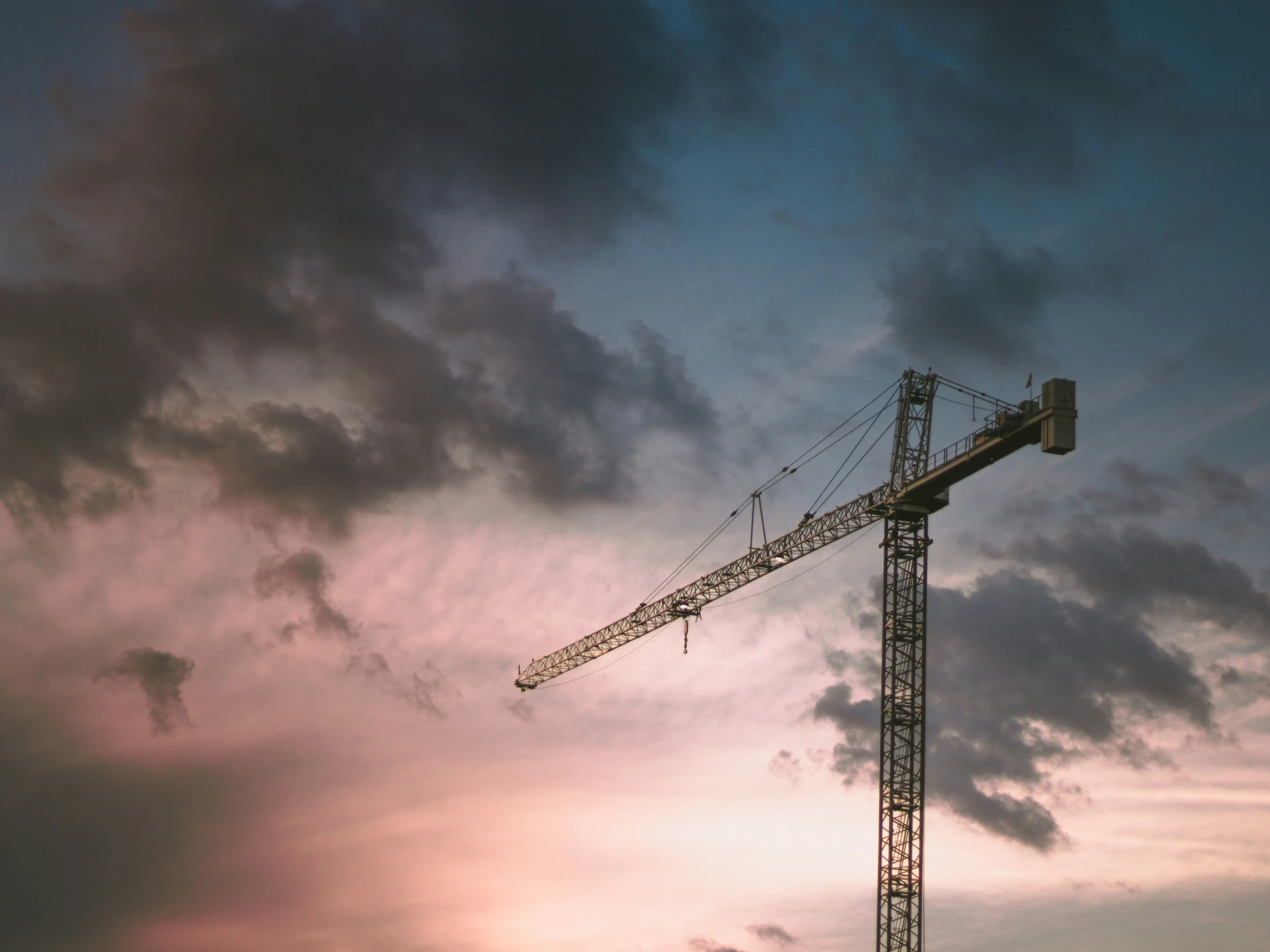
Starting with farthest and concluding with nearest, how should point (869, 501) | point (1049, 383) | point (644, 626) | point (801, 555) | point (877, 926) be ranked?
point (644, 626)
point (801, 555)
point (869, 501)
point (877, 926)
point (1049, 383)

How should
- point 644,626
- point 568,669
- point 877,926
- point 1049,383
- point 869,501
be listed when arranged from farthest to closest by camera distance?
point 568,669 < point 644,626 < point 869,501 < point 877,926 < point 1049,383

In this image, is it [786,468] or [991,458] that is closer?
[991,458]

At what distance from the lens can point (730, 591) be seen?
12662 centimetres

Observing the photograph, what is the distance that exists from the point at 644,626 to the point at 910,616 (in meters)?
32.6

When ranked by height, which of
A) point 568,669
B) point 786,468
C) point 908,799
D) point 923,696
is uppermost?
point 786,468

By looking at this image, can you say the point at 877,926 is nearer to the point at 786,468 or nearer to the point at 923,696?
the point at 923,696

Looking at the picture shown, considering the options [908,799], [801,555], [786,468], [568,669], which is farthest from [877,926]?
[568,669]

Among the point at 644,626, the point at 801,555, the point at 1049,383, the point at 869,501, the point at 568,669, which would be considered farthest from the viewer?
the point at 568,669

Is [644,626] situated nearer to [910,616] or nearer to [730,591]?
[730,591]

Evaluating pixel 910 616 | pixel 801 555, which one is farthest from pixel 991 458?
pixel 801 555

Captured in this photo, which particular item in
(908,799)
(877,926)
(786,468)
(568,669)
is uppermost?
(786,468)

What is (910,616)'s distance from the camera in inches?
4306

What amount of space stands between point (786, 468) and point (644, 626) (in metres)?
22.8

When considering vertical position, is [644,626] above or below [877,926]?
above
